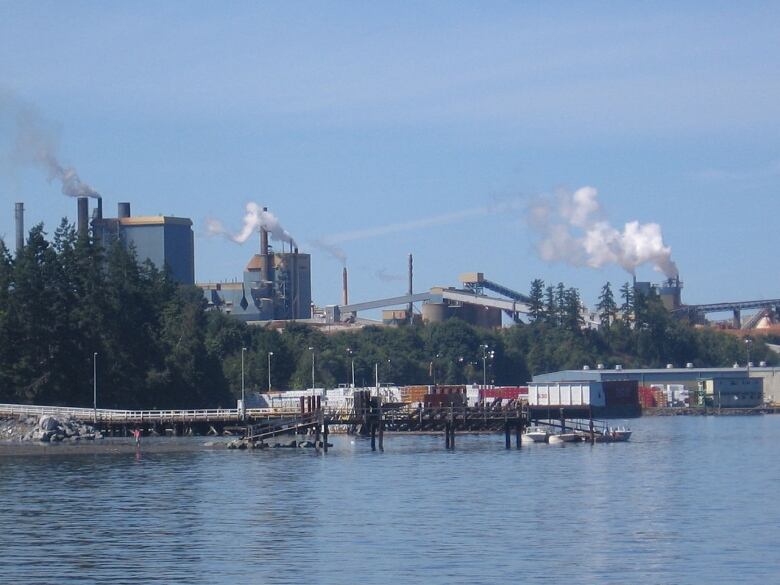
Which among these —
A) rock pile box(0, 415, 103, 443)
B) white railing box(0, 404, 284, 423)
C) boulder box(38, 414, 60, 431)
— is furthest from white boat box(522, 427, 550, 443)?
boulder box(38, 414, 60, 431)

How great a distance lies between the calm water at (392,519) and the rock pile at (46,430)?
71.4 feet

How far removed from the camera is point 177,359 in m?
149

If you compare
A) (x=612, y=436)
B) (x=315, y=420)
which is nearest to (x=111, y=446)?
(x=315, y=420)

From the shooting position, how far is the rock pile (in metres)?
119

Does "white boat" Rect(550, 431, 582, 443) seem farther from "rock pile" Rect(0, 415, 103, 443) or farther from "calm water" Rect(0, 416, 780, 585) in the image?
"rock pile" Rect(0, 415, 103, 443)

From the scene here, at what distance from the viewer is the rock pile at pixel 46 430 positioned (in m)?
119

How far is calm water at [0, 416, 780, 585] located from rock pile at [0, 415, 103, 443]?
A: 21.8 metres

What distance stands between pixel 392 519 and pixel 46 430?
66.3m

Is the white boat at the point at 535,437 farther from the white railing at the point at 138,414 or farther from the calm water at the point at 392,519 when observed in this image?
the white railing at the point at 138,414

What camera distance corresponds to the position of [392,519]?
59.3 metres

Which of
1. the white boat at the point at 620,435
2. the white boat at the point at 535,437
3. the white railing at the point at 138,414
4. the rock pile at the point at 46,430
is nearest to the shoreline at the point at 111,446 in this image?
the rock pile at the point at 46,430

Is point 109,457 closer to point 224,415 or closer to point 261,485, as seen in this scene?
point 224,415

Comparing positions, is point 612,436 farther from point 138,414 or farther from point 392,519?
point 392,519

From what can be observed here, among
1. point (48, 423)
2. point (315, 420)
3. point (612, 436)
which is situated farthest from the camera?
point (48, 423)
